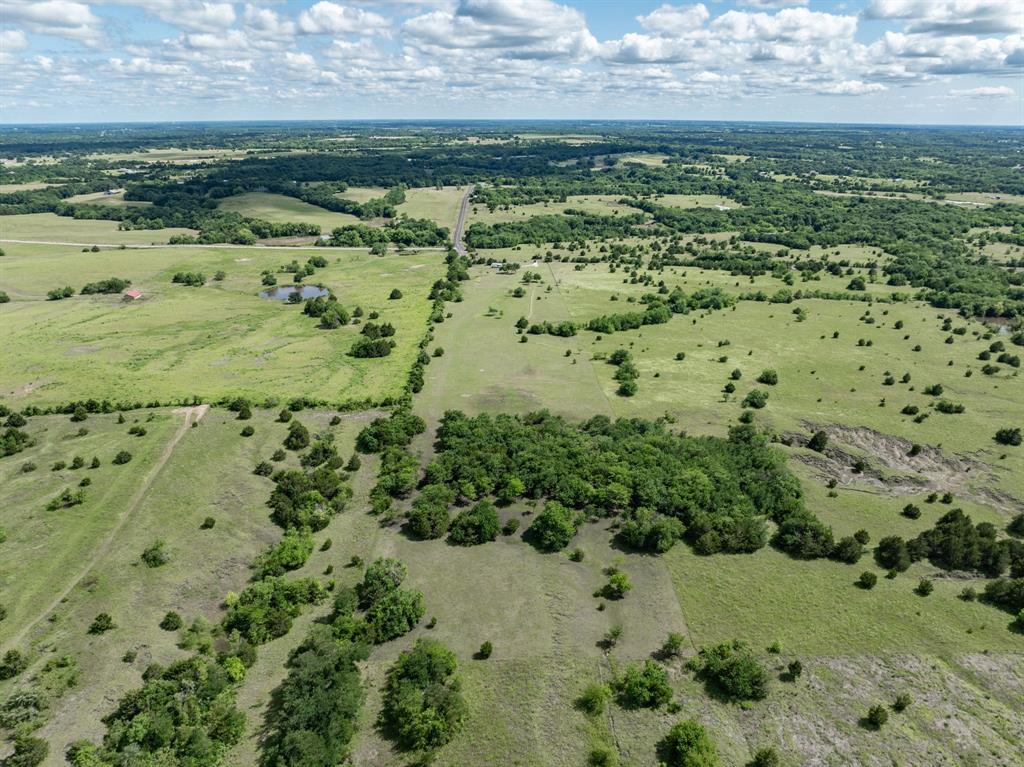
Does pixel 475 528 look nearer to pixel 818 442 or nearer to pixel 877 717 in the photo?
pixel 877 717

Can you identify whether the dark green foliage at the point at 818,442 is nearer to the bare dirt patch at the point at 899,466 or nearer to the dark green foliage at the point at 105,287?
the bare dirt patch at the point at 899,466

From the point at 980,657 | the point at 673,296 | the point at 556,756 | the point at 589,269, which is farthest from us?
the point at 589,269

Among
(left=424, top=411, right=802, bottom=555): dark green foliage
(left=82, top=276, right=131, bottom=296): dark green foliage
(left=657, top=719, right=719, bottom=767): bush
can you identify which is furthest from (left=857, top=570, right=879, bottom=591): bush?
(left=82, top=276, right=131, bottom=296): dark green foliage

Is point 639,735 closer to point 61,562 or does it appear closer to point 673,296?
point 61,562

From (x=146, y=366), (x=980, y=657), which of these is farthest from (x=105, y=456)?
(x=980, y=657)

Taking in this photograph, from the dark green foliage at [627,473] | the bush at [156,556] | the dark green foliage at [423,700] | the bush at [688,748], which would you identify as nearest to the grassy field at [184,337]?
the dark green foliage at [627,473]

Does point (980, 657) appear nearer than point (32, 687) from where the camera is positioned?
No
